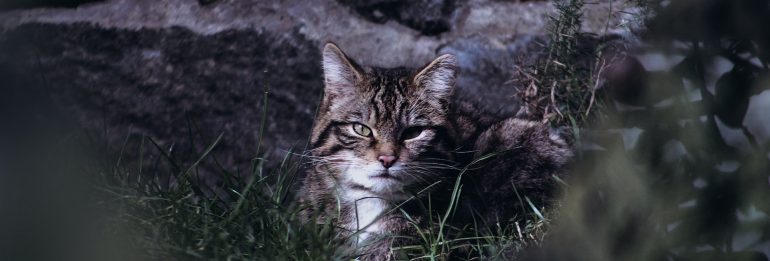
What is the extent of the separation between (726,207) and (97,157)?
252 centimetres

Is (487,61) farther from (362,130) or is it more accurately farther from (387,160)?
(387,160)

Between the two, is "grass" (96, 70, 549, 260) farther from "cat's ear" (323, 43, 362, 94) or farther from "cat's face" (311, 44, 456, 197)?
"cat's ear" (323, 43, 362, 94)

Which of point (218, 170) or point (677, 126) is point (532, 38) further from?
point (677, 126)

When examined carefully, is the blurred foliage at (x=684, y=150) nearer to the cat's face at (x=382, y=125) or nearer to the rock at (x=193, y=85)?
the cat's face at (x=382, y=125)

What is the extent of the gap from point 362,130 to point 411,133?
201 mm

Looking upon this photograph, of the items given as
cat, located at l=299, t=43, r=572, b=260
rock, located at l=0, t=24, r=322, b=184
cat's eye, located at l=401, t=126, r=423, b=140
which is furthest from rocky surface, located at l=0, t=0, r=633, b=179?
cat's eye, located at l=401, t=126, r=423, b=140

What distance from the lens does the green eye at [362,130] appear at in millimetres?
3174

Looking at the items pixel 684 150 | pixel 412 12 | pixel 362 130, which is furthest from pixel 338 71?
pixel 684 150

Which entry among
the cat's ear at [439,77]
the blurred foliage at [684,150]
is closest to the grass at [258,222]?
the cat's ear at [439,77]

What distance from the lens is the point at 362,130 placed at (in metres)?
3.18

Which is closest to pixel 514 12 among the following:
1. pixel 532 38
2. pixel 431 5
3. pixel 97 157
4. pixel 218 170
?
pixel 532 38

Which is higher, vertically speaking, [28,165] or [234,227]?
[28,165]

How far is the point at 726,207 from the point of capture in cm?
94

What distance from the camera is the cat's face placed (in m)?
3.02
